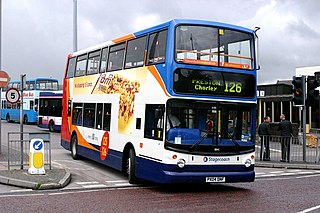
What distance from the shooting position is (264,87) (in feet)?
138

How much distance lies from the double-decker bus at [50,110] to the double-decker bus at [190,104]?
20.8m

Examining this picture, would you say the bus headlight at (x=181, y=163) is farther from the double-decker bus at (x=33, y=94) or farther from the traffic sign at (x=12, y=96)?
the double-decker bus at (x=33, y=94)

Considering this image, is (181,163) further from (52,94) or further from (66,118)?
(52,94)

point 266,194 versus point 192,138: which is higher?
point 192,138

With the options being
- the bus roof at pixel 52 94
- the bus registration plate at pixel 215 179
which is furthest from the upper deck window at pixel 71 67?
the bus roof at pixel 52 94

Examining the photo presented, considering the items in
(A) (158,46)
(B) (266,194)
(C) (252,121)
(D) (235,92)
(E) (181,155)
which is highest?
(A) (158,46)

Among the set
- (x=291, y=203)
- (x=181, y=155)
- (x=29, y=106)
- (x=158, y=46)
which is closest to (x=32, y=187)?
(x=181, y=155)

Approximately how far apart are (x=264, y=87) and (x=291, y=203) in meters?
32.6

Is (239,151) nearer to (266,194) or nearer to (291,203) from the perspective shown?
(266,194)

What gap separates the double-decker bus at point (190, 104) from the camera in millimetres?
11266

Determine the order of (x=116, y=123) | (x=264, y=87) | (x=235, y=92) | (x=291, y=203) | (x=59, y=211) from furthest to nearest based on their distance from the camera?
(x=264, y=87) < (x=116, y=123) < (x=235, y=92) < (x=291, y=203) < (x=59, y=211)

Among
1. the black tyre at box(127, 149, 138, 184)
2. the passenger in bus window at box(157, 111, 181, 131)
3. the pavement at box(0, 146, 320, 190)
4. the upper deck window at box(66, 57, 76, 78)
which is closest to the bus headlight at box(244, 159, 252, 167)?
the passenger in bus window at box(157, 111, 181, 131)

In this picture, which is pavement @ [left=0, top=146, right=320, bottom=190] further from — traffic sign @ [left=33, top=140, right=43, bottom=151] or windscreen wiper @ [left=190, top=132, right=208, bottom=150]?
windscreen wiper @ [left=190, top=132, right=208, bottom=150]

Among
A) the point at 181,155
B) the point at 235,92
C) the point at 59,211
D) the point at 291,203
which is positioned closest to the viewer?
the point at 59,211
